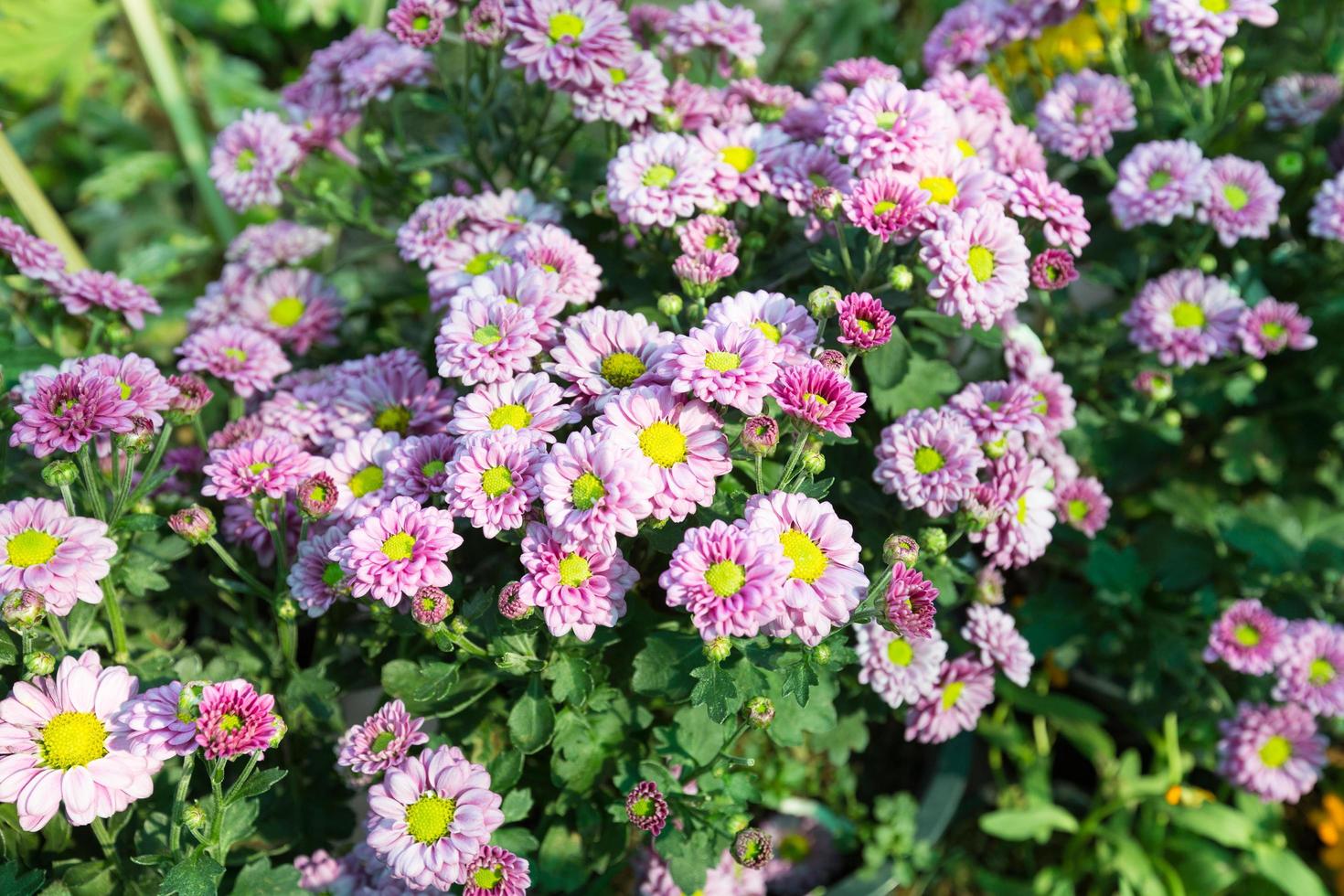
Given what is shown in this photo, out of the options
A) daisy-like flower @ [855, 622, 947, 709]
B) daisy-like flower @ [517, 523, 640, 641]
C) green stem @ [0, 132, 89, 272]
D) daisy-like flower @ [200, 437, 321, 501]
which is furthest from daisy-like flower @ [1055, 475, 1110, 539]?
green stem @ [0, 132, 89, 272]

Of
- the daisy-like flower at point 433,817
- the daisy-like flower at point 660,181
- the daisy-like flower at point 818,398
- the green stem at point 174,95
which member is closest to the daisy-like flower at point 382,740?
the daisy-like flower at point 433,817

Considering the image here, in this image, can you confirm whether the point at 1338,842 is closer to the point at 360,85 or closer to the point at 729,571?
the point at 729,571

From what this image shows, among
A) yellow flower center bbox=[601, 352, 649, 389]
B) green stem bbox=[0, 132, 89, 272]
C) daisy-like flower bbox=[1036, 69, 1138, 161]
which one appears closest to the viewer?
yellow flower center bbox=[601, 352, 649, 389]

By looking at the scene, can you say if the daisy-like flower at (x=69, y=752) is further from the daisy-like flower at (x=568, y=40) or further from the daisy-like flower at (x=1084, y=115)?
the daisy-like flower at (x=1084, y=115)

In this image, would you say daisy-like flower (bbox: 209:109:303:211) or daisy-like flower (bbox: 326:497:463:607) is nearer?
daisy-like flower (bbox: 326:497:463:607)

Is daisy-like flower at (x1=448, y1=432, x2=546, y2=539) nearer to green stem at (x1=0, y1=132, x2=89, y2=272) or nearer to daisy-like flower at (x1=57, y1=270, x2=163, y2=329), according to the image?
daisy-like flower at (x1=57, y1=270, x2=163, y2=329)

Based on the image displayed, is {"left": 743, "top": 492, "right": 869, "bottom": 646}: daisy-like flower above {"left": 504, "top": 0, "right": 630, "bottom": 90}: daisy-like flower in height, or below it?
below

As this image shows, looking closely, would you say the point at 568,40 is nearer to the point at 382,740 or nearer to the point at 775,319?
the point at 775,319

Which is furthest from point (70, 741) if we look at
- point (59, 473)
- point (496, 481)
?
point (496, 481)

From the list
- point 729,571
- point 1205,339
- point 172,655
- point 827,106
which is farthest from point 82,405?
point 1205,339
